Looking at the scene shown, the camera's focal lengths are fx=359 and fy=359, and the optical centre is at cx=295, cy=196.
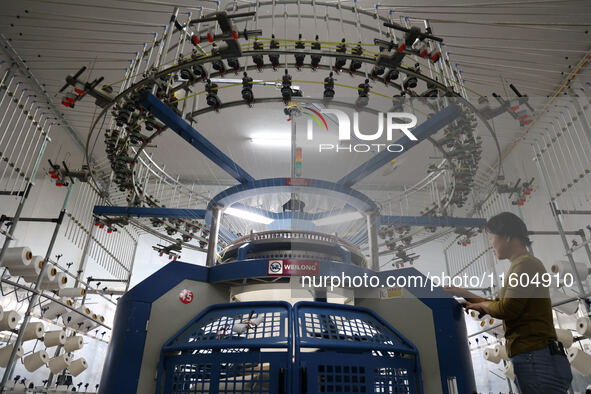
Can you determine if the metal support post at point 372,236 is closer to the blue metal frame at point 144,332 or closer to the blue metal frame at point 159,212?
the blue metal frame at point 144,332

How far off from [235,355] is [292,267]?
43.2 inches

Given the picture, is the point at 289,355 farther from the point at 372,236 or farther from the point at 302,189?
the point at 372,236

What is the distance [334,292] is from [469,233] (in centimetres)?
461

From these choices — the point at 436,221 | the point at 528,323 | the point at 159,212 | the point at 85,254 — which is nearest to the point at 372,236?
the point at 436,221

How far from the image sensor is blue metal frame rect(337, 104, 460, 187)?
4.37m

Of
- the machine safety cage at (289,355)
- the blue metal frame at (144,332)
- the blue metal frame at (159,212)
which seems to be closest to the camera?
the machine safety cage at (289,355)

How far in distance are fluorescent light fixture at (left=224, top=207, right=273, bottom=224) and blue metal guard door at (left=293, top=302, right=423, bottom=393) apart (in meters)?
3.06

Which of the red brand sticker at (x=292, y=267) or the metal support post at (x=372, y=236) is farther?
the metal support post at (x=372, y=236)

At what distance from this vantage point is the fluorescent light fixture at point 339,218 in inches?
198

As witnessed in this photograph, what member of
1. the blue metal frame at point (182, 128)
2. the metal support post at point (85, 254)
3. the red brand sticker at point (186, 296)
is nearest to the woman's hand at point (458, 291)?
the red brand sticker at point (186, 296)

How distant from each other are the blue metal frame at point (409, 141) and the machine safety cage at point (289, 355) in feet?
7.74

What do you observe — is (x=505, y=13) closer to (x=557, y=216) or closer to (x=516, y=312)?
(x=557, y=216)

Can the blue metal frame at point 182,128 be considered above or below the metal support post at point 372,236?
above

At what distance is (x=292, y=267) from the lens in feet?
10.3
